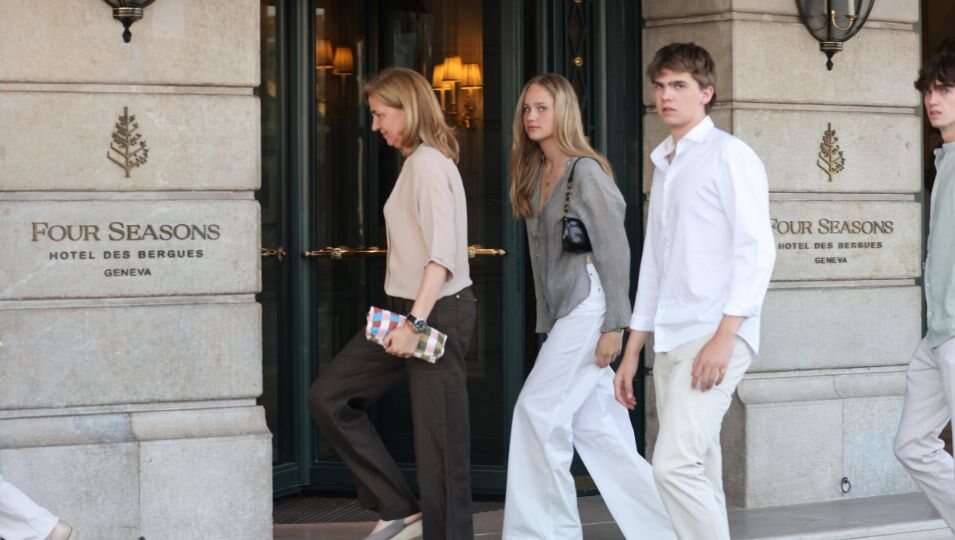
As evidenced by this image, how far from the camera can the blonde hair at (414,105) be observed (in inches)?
264

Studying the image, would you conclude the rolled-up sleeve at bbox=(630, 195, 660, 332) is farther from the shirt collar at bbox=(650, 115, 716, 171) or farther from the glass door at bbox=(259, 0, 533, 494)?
the glass door at bbox=(259, 0, 533, 494)

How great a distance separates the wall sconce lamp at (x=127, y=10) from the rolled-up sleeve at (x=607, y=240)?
2009 mm

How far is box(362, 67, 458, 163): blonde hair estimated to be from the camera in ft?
22.0

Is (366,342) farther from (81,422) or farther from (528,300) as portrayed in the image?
(528,300)

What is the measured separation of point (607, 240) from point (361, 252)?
93.7 inches

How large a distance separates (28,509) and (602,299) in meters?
2.41

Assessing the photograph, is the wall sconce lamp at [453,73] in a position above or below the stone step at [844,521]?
above

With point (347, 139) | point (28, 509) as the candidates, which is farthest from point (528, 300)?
point (28, 509)

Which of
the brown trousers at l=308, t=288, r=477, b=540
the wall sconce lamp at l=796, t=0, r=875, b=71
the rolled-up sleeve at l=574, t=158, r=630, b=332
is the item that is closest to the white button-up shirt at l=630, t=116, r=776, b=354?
the rolled-up sleeve at l=574, t=158, r=630, b=332

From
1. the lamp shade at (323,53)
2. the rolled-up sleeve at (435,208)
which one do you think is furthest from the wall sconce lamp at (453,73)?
the rolled-up sleeve at (435,208)

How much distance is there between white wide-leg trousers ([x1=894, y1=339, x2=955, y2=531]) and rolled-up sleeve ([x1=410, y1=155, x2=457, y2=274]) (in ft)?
6.20

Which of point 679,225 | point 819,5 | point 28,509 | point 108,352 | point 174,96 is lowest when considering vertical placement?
point 28,509

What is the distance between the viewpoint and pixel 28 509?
6.38m

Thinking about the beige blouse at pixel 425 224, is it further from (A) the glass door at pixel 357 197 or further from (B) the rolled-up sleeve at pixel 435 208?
(A) the glass door at pixel 357 197
